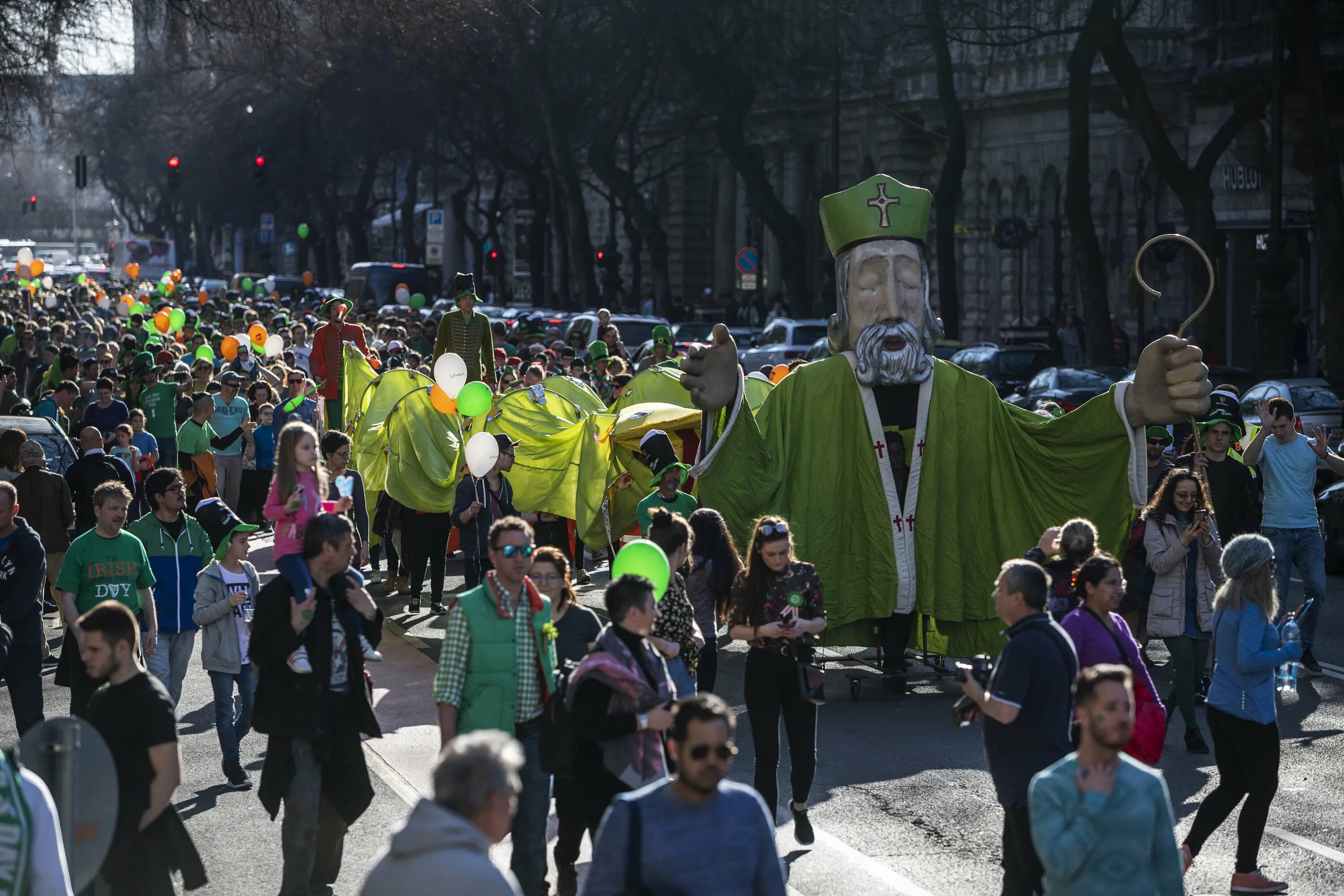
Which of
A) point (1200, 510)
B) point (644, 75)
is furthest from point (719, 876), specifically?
point (644, 75)

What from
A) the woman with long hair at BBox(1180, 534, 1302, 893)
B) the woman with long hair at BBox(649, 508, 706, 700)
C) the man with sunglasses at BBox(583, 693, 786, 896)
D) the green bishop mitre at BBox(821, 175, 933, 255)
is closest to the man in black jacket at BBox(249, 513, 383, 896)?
the woman with long hair at BBox(649, 508, 706, 700)

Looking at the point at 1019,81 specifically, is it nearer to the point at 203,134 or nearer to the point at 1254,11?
the point at 1254,11

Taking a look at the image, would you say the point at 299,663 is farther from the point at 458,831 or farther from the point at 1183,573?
the point at 1183,573

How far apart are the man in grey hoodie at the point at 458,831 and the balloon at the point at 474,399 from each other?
30.7 feet

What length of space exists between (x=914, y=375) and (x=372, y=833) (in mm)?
4360

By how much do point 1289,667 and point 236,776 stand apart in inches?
198

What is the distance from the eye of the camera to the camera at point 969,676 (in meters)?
6.62

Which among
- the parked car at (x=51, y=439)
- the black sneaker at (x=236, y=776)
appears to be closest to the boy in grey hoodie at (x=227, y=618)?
the black sneaker at (x=236, y=776)

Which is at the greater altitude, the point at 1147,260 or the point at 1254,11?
the point at 1254,11

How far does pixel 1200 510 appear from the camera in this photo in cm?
1034

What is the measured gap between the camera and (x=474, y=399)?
13773 mm

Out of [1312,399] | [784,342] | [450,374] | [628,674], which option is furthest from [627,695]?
[784,342]

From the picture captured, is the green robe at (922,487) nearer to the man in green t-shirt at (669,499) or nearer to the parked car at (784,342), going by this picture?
the man in green t-shirt at (669,499)

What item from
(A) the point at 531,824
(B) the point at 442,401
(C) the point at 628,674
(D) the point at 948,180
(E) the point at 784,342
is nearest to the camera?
(C) the point at 628,674
